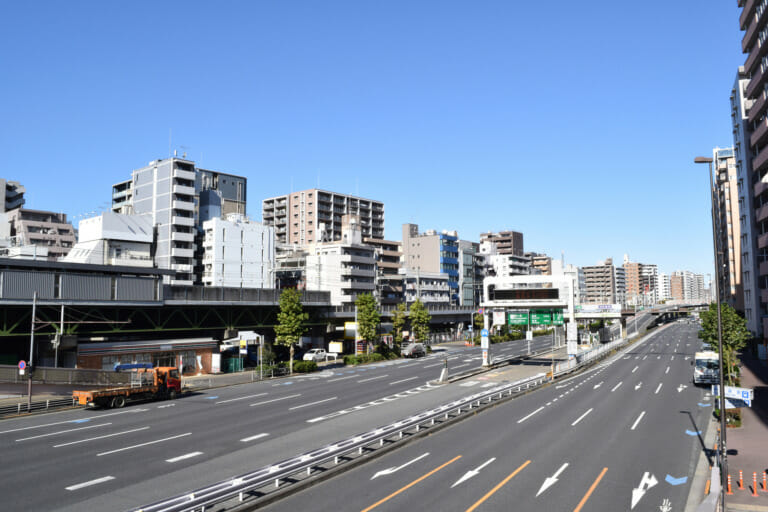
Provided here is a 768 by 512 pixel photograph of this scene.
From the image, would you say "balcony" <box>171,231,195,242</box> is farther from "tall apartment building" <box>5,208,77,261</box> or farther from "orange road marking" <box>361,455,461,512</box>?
"orange road marking" <box>361,455,461,512</box>

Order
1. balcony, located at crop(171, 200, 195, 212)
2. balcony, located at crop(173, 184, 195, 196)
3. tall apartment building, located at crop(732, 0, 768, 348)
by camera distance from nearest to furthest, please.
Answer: tall apartment building, located at crop(732, 0, 768, 348) < balcony, located at crop(171, 200, 195, 212) < balcony, located at crop(173, 184, 195, 196)

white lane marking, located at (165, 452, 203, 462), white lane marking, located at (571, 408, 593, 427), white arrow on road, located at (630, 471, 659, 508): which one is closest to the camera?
white arrow on road, located at (630, 471, 659, 508)

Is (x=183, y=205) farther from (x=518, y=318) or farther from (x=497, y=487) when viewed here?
(x=497, y=487)

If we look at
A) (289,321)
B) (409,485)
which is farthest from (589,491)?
(289,321)

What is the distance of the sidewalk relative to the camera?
53.8 feet

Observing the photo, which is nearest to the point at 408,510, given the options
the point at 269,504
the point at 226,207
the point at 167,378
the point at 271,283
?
the point at 269,504

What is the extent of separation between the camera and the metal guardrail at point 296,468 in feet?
48.2

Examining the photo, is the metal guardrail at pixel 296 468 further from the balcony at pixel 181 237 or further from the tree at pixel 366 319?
the balcony at pixel 181 237

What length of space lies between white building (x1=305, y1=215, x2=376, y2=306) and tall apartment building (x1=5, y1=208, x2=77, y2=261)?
53.2 metres

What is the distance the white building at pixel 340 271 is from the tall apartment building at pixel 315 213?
33229 millimetres

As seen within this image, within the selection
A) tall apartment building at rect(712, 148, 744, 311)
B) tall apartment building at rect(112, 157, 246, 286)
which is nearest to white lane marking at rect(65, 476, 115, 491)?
tall apartment building at rect(112, 157, 246, 286)

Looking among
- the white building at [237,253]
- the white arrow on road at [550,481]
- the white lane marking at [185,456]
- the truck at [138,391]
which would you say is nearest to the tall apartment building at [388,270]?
the white building at [237,253]

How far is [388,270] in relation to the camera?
126000mm

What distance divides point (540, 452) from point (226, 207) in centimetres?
10282
